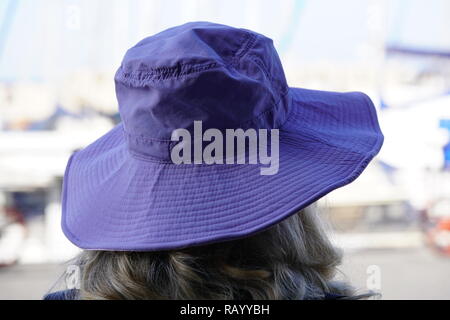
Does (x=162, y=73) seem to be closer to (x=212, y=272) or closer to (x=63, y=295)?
(x=212, y=272)

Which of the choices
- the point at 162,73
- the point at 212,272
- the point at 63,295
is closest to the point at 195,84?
the point at 162,73

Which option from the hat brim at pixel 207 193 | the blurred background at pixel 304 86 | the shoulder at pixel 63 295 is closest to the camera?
the hat brim at pixel 207 193

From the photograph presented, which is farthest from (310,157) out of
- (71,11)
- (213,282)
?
(71,11)

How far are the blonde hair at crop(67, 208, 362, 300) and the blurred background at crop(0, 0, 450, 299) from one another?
239 centimetres

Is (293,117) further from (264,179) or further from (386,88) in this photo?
(386,88)

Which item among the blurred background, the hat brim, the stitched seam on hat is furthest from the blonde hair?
the blurred background

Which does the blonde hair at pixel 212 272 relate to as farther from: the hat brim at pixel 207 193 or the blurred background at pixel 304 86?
the blurred background at pixel 304 86

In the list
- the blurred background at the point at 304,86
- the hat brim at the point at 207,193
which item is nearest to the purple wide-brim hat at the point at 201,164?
the hat brim at the point at 207,193

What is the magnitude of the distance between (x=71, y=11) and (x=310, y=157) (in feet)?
8.54

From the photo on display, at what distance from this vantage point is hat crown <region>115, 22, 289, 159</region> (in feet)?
1.91

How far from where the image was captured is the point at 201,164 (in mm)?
614

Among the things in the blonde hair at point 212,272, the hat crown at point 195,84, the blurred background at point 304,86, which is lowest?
the blonde hair at point 212,272

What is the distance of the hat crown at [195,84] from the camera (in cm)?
58

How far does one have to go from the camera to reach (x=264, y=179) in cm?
60
